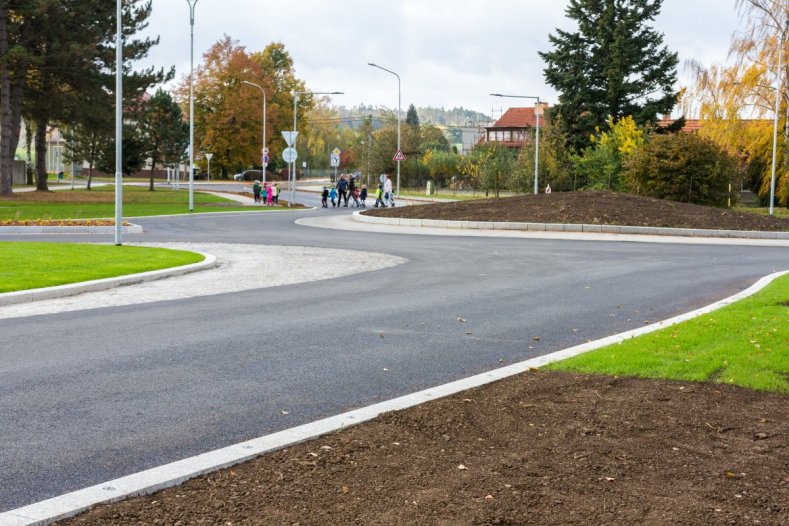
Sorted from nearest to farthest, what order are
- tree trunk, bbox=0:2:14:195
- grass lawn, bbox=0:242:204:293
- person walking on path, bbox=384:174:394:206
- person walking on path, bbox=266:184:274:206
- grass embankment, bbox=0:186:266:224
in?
1. grass lawn, bbox=0:242:204:293
2. grass embankment, bbox=0:186:266:224
3. tree trunk, bbox=0:2:14:195
4. person walking on path, bbox=384:174:394:206
5. person walking on path, bbox=266:184:274:206

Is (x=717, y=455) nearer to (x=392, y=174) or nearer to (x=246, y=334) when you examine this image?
(x=246, y=334)

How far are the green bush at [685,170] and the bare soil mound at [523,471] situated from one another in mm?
29786

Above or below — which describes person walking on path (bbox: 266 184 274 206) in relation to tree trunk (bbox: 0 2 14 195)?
below

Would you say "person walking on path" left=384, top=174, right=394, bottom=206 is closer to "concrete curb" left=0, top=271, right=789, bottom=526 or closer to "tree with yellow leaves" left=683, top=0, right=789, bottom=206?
"tree with yellow leaves" left=683, top=0, right=789, bottom=206

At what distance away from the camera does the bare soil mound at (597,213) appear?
91.0 ft

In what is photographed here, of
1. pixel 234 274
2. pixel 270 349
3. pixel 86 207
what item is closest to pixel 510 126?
pixel 86 207

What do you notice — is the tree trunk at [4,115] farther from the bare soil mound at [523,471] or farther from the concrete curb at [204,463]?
the bare soil mound at [523,471]

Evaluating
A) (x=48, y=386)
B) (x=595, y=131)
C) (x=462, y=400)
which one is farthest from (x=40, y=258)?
(x=595, y=131)

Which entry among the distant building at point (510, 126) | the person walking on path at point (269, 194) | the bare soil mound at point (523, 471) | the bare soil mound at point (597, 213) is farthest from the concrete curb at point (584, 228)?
the distant building at point (510, 126)

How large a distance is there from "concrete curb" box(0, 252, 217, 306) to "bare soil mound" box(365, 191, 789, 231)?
15959 millimetres

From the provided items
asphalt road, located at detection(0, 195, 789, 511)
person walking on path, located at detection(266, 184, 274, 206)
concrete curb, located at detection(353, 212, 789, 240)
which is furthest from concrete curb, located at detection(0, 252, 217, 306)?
person walking on path, located at detection(266, 184, 274, 206)

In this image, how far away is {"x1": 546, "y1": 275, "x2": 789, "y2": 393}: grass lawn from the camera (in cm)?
659

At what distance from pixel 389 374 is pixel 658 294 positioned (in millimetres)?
6705

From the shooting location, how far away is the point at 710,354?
23.9 ft
